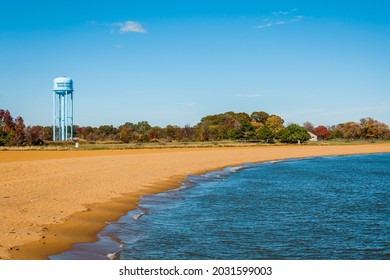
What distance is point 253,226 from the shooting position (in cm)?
1722

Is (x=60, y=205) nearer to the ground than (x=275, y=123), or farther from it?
nearer to the ground

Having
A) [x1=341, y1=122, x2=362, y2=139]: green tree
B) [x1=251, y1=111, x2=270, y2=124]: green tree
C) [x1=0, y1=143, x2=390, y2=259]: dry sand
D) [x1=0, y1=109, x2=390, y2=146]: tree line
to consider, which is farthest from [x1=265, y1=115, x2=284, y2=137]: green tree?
[x1=0, y1=143, x2=390, y2=259]: dry sand

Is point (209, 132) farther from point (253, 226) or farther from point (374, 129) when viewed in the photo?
point (253, 226)

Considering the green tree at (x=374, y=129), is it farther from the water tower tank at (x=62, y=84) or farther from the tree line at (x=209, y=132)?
the water tower tank at (x=62, y=84)

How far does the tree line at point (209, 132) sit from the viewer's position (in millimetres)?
103188

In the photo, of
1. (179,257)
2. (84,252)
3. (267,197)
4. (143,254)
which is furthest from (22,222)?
(267,197)

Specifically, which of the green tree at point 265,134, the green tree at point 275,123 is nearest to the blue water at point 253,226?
the green tree at point 265,134

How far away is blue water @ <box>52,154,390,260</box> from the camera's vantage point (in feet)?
43.9

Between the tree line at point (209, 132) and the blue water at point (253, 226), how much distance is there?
8040cm

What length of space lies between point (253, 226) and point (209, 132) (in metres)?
130

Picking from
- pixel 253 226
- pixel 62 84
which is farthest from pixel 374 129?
pixel 253 226

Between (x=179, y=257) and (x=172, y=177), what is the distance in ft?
74.1
